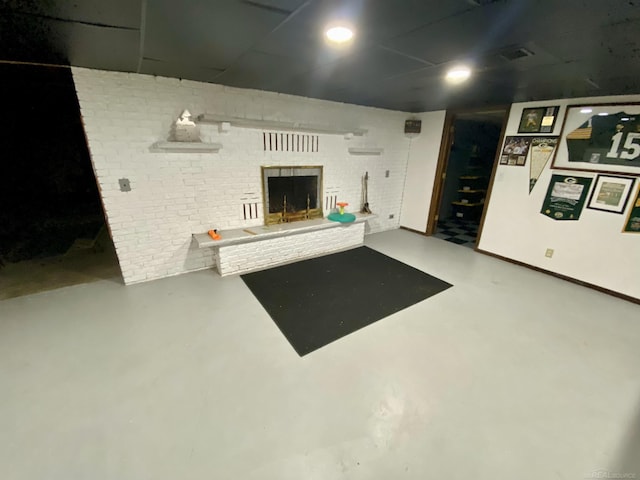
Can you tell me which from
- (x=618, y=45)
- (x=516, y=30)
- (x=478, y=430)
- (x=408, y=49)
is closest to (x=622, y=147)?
(x=618, y=45)

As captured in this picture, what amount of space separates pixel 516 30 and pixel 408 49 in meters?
0.61

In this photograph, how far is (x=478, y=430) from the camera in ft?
4.91

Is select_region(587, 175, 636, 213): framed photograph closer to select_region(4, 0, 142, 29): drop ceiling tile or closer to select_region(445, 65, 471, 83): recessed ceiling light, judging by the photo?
select_region(445, 65, 471, 83): recessed ceiling light

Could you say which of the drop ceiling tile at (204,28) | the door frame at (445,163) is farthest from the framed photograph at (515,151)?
the drop ceiling tile at (204,28)

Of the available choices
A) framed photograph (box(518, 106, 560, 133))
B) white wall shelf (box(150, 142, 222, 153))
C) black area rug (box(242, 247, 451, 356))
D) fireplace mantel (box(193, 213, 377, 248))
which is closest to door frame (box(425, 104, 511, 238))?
framed photograph (box(518, 106, 560, 133))

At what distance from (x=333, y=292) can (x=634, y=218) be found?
11.4 ft

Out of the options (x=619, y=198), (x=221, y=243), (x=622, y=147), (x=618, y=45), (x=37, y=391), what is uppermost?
(x=618, y=45)

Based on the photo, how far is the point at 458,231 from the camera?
5320mm

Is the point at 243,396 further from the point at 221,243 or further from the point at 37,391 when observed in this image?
the point at 221,243

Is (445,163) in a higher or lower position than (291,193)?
higher

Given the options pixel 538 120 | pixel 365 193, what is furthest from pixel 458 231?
pixel 538 120

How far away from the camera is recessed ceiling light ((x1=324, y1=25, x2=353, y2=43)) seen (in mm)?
1483

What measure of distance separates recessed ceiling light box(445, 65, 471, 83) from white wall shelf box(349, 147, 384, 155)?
185 cm

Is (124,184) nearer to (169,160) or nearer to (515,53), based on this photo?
(169,160)
